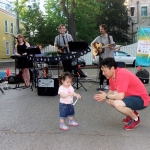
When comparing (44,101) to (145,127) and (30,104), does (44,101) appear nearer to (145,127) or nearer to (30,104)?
(30,104)

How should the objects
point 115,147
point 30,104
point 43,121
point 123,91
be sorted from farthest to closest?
point 30,104, point 43,121, point 123,91, point 115,147

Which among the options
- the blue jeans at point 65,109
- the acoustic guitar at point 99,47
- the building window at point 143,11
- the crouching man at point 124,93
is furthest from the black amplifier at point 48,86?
the building window at point 143,11

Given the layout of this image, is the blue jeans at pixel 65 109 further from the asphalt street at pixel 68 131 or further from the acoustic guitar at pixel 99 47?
the acoustic guitar at pixel 99 47

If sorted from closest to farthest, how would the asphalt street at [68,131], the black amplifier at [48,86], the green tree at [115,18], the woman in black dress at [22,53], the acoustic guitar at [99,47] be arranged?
the asphalt street at [68,131], the black amplifier at [48,86], the acoustic guitar at [99,47], the woman in black dress at [22,53], the green tree at [115,18]

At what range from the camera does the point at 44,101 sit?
7293 mm

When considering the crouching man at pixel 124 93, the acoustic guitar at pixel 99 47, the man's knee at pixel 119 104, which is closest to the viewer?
the crouching man at pixel 124 93

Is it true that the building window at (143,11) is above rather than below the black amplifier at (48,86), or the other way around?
above

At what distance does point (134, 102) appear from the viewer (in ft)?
15.0

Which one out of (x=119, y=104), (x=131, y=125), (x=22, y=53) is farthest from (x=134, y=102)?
(x=22, y=53)

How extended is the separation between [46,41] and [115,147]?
72.4 ft

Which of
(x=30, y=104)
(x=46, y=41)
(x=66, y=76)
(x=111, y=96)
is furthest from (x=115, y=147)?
(x=46, y=41)

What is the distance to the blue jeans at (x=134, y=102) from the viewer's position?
4.57m

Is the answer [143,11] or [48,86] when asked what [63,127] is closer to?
[48,86]

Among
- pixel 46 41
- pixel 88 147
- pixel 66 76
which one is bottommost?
pixel 88 147
